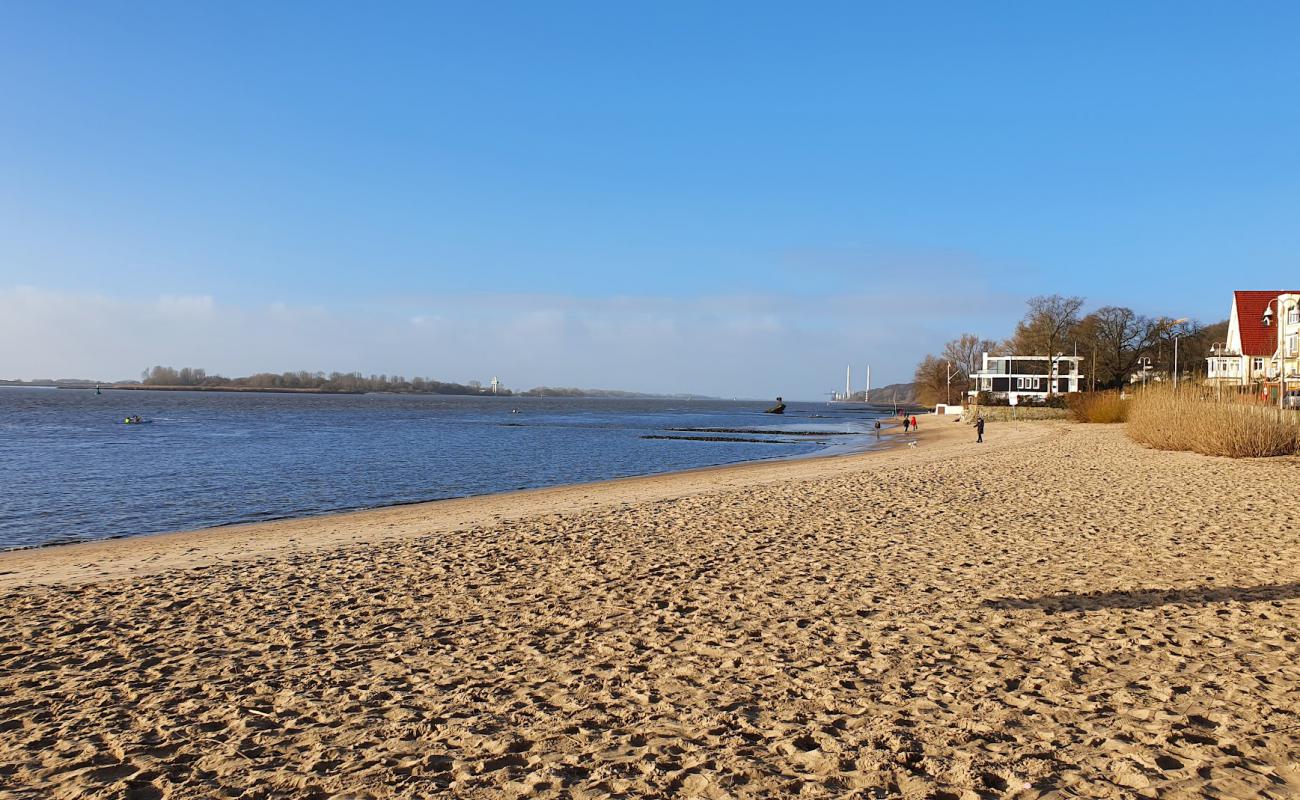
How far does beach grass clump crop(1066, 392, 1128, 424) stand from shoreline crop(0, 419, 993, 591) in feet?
110

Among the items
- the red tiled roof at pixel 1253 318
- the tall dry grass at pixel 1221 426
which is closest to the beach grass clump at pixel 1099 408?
the red tiled roof at pixel 1253 318

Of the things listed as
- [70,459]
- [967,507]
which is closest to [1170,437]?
[967,507]

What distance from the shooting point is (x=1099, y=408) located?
51.1 meters

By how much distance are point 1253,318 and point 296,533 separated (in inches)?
2716

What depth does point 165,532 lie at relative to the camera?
16.6m

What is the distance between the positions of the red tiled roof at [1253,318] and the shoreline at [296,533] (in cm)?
5254

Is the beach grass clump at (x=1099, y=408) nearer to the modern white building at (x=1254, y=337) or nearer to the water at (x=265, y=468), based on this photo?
the modern white building at (x=1254, y=337)

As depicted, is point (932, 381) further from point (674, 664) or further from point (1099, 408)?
point (674, 664)

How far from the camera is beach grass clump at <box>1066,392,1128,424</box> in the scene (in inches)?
1944

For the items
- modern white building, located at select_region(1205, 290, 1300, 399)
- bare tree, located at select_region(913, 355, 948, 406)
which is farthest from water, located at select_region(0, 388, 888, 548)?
bare tree, located at select_region(913, 355, 948, 406)

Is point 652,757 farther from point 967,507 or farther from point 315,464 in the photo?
point 315,464

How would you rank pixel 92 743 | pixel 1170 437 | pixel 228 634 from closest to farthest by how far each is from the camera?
pixel 92 743, pixel 228 634, pixel 1170 437

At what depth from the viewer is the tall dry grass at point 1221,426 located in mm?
23172

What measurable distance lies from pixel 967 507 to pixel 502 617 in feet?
33.7
